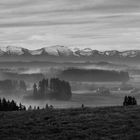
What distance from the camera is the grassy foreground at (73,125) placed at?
44.8 metres

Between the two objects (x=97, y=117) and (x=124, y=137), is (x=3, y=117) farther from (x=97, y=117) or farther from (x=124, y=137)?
(x=124, y=137)

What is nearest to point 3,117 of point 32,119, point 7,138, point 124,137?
point 32,119

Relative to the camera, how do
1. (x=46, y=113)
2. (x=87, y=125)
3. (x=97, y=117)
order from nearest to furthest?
Result: (x=87, y=125), (x=97, y=117), (x=46, y=113)

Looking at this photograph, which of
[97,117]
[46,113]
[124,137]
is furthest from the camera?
[46,113]

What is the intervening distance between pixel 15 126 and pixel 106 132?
8.92 metres

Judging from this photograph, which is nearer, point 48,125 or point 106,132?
point 106,132

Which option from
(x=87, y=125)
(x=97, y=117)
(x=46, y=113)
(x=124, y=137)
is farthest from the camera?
(x=46, y=113)

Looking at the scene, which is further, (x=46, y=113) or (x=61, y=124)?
(x=46, y=113)

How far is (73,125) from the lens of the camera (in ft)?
161

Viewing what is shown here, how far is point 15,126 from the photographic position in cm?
4950

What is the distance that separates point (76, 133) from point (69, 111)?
12.9 meters

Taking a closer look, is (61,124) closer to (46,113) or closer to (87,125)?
(87,125)

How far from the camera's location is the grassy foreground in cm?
4481

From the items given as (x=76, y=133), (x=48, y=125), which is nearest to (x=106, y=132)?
(x=76, y=133)
